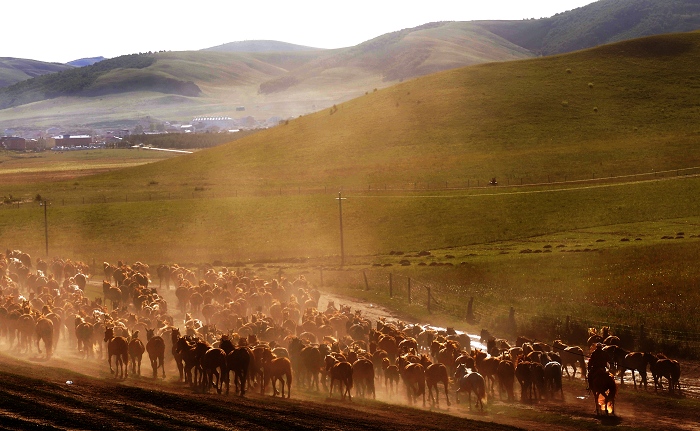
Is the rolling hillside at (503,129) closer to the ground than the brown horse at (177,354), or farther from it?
farther from it

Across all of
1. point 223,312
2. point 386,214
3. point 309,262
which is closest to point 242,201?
point 386,214

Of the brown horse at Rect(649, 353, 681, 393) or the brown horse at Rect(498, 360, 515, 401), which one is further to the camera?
the brown horse at Rect(649, 353, 681, 393)

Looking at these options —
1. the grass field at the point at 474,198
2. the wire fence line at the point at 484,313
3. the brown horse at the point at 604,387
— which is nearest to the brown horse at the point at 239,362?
the brown horse at the point at 604,387

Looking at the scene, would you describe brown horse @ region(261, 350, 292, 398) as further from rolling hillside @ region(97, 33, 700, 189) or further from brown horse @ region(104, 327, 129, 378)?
rolling hillside @ region(97, 33, 700, 189)

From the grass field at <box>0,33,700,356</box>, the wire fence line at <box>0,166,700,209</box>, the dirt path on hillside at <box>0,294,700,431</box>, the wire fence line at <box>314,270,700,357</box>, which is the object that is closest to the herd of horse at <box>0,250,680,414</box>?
the dirt path on hillside at <box>0,294,700,431</box>

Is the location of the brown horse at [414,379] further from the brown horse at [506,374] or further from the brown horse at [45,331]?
the brown horse at [45,331]

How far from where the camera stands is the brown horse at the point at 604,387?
23156 millimetres

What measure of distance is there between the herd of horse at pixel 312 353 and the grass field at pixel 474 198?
5943mm

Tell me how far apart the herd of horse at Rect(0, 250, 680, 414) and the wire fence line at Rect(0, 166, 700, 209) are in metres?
51.5

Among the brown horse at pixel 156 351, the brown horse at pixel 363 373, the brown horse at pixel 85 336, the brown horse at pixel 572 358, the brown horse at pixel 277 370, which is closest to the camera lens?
the brown horse at pixel 277 370

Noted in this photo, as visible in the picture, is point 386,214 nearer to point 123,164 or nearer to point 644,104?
point 644,104

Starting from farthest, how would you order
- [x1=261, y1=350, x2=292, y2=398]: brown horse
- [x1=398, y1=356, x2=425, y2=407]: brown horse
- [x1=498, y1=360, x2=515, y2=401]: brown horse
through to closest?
[x1=498, y1=360, x2=515, y2=401]: brown horse, [x1=398, y1=356, x2=425, y2=407]: brown horse, [x1=261, y1=350, x2=292, y2=398]: brown horse

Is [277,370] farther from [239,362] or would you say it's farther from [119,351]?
[119,351]

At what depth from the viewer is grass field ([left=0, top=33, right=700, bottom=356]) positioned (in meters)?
46.0
